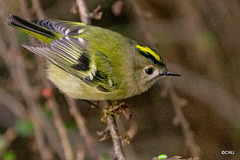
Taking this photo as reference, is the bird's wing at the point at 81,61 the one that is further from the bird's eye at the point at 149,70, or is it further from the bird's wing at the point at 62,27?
the bird's eye at the point at 149,70

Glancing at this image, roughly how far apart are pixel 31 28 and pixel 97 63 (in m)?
0.55

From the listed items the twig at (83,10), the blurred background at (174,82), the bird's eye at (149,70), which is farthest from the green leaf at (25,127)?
the bird's eye at (149,70)

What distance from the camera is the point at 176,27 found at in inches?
166

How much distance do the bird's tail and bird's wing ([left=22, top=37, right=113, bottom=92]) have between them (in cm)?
8

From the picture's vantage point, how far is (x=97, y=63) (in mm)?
2566

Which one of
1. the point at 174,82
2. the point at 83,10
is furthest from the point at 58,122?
the point at 174,82

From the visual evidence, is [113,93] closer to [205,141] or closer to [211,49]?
[211,49]

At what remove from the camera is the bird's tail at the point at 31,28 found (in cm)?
243

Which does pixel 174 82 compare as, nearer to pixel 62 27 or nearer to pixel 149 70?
pixel 149 70

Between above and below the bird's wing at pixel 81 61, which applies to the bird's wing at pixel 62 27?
above

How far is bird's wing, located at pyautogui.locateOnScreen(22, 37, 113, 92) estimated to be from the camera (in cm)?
254

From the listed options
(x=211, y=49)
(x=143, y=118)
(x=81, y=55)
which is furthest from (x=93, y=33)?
(x=143, y=118)

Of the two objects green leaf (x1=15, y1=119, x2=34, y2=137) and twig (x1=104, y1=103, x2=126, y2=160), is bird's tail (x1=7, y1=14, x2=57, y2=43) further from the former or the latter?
green leaf (x1=15, y1=119, x2=34, y2=137)

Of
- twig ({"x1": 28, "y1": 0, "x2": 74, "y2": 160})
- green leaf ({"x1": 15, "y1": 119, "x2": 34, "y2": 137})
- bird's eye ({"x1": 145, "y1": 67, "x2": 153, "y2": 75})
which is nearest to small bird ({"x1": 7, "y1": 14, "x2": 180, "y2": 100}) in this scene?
bird's eye ({"x1": 145, "y1": 67, "x2": 153, "y2": 75})
